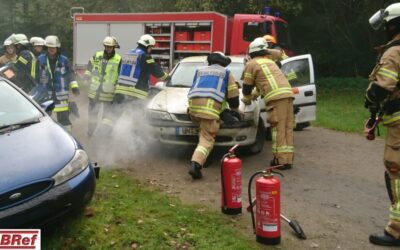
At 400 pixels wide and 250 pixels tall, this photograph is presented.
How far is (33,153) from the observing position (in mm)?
3996

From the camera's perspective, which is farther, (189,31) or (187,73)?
(189,31)

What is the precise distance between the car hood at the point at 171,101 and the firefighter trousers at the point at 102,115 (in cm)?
94

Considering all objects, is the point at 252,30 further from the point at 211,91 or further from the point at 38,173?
the point at 38,173

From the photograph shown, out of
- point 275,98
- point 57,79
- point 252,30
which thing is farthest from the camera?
point 252,30

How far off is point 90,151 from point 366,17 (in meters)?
15.2

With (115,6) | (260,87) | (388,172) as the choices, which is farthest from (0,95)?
(115,6)

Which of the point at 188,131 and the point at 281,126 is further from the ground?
the point at 281,126

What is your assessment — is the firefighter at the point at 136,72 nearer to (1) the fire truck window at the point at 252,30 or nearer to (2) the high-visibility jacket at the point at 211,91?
(2) the high-visibility jacket at the point at 211,91

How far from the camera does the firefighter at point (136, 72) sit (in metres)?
7.83

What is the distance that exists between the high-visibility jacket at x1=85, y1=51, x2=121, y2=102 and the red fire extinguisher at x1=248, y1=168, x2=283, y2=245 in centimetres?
452

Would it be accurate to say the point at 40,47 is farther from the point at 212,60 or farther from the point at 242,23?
the point at 242,23

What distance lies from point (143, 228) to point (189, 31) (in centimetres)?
1042

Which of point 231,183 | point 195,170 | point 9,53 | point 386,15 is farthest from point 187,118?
point 9,53

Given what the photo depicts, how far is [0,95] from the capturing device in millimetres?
5066
